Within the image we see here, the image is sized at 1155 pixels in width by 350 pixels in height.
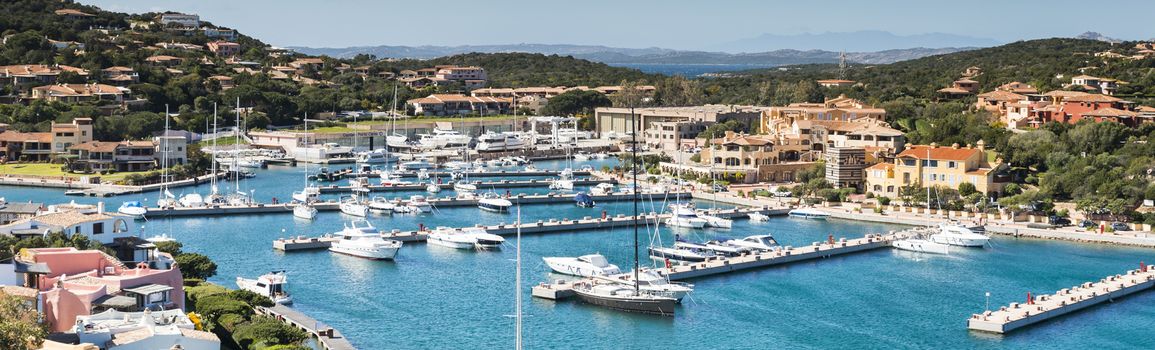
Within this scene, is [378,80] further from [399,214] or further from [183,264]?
→ [183,264]

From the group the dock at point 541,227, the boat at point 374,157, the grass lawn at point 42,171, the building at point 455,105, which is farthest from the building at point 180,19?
the dock at point 541,227

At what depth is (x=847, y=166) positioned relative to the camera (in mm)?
51969

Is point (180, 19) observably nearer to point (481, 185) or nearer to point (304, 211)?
point (481, 185)

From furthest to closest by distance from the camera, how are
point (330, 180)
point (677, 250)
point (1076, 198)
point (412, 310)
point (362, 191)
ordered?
point (330, 180) < point (362, 191) < point (1076, 198) < point (677, 250) < point (412, 310)

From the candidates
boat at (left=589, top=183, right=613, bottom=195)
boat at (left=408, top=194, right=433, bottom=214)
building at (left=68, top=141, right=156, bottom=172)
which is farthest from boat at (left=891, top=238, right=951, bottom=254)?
building at (left=68, top=141, right=156, bottom=172)

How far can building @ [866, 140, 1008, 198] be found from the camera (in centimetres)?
4797

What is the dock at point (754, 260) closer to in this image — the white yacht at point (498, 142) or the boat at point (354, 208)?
the boat at point (354, 208)

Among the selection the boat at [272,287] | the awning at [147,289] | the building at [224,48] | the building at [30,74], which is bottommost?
the boat at [272,287]

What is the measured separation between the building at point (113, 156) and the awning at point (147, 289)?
3529cm

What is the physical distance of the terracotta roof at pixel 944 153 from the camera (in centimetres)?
4831

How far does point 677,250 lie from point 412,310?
986 centimetres

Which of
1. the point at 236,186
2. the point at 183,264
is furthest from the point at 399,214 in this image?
the point at 183,264

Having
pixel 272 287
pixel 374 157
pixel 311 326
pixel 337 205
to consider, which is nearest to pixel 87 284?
pixel 311 326

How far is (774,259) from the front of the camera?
119ft
